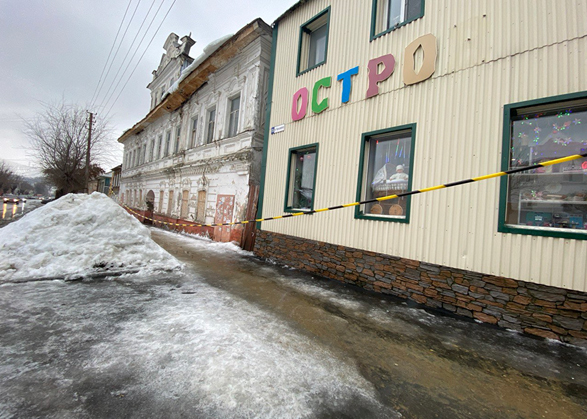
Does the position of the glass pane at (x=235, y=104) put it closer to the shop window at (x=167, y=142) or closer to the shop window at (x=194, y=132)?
the shop window at (x=194, y=132)

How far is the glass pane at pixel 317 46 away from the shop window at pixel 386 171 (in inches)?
141

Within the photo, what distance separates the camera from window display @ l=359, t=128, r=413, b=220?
17.2 feet

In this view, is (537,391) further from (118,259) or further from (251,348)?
(118,259)

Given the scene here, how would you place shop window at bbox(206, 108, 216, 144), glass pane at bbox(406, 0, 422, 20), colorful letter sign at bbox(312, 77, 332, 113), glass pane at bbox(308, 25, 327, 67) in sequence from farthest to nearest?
shop window at bbox(206, 108, 216, 144) → glass pane at bbox(308, 25, 327, 67) → colorful letter sign at bbox(312, 77, 332, 113) → glass pane at bbox(406, 0, 422, 20)

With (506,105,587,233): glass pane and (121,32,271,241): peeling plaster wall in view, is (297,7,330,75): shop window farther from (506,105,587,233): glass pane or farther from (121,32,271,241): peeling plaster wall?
(506,105,587,233): glass pane

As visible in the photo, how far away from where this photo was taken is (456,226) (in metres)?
4.34

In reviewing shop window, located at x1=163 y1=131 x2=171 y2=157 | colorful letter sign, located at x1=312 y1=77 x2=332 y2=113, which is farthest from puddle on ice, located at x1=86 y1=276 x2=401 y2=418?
shop window, located at x1=163 y1=131 x2=171 y2=157

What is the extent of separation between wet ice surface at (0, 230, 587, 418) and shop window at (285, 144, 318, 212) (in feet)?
11.7

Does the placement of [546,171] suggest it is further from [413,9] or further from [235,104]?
[235,104]

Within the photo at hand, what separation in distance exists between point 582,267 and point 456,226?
1.48 meters

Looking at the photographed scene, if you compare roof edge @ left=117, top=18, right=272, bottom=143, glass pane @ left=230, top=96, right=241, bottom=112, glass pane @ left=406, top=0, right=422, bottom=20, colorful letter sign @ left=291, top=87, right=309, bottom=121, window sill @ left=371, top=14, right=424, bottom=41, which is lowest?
colorful letter sign @ left=291, top=87, right=309, bottom=121

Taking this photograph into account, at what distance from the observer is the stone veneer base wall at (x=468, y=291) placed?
11.1 ft

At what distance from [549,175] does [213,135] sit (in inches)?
484

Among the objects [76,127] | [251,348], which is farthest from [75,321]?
[76,127]
